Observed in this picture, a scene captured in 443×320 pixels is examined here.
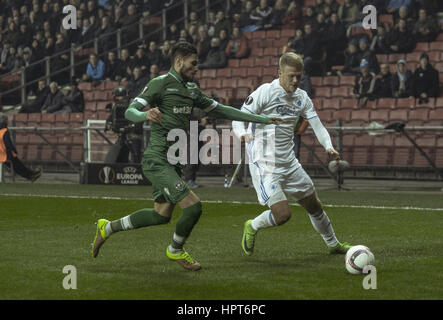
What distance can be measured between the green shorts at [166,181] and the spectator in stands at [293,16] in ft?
53.7

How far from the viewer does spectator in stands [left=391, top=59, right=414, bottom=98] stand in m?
19.3

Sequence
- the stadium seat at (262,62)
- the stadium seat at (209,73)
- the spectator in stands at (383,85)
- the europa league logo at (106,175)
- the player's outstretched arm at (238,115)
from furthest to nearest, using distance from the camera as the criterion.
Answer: the stadium seat at (209,73)
the stadium seat at (262,62)
the spectator in stands at (383,85)
the europa league logo at (106,175)
the player's outstretched arm at (238,115)

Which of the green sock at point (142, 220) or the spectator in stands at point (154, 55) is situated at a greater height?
the spectator in stands at point (154, 55)

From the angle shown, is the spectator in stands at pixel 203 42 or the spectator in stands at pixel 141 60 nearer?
the spectator in stands at pixel 203 42

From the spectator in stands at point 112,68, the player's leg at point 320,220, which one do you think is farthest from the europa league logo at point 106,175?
the player's leg at point 320,220

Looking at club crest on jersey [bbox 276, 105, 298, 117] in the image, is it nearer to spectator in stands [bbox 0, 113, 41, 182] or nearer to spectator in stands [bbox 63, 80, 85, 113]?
spectator in stands [bbox 0, 113, 41, 182]

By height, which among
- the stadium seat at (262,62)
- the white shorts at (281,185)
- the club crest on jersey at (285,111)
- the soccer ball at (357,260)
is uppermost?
the stadium seat at (262,62)

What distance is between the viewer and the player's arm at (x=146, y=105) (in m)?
6.97

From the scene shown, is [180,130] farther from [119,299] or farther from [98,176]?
[98,176]

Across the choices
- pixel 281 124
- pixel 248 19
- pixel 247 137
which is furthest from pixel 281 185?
pixel 248 19

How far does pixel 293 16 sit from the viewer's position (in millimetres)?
23344

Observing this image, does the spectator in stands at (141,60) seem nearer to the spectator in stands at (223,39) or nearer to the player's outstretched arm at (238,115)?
the spectator in stands at (223,39)

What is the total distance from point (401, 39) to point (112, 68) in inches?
354
